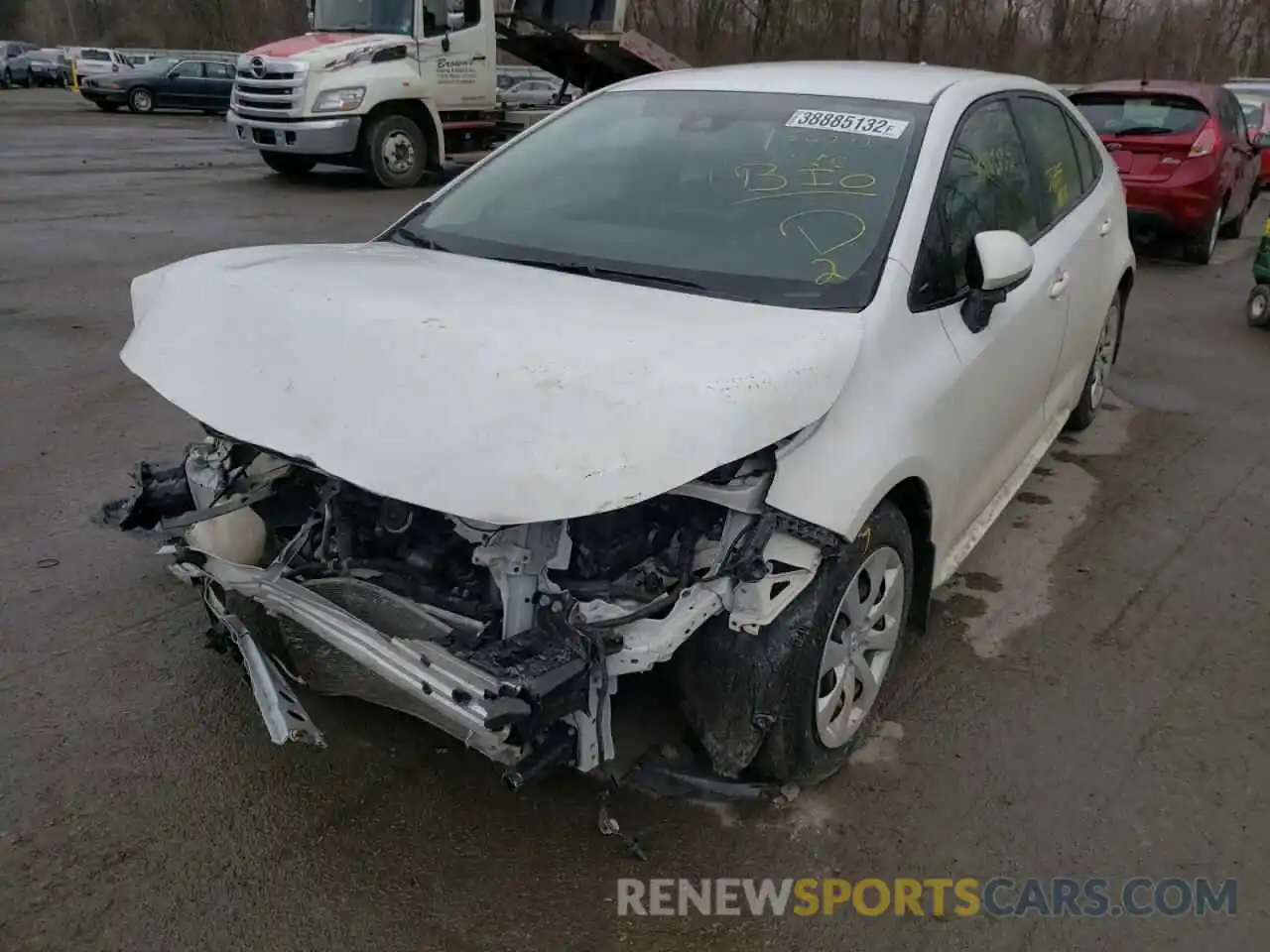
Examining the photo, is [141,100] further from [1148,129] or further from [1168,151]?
[1168,151]

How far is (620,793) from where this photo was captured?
285cm

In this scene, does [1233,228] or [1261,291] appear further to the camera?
[1233,228]

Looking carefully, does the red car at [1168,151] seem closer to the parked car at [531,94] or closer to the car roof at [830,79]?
the car roof at [830,79]

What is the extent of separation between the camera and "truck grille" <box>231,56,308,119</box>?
13305mm

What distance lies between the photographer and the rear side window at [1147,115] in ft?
32.4

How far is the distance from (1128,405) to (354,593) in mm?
5018

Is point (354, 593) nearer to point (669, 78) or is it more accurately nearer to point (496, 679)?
point (496, 679)

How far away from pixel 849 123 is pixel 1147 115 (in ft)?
26.2

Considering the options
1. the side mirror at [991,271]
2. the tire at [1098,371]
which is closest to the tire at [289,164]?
the tire at [1098,371]

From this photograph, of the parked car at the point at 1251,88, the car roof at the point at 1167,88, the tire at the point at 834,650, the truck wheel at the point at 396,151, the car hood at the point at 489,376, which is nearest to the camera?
the car hood at the point at 489,376

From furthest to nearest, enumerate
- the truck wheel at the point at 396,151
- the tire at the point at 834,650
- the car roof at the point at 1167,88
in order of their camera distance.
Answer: the truck wheel at the point at 396,151 < the car roof at the point at 1167,88 < the tire at the point at 834,650

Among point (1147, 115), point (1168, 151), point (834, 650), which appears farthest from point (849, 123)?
point (1147, 115)

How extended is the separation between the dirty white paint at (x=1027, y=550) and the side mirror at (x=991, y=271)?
43.3 inches

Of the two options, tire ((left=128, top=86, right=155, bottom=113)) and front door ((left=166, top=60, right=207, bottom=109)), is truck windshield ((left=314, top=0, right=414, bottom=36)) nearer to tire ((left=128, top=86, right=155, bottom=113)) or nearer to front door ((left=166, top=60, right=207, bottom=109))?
front door ((left=166, top=60, right=207, bottom=109))
